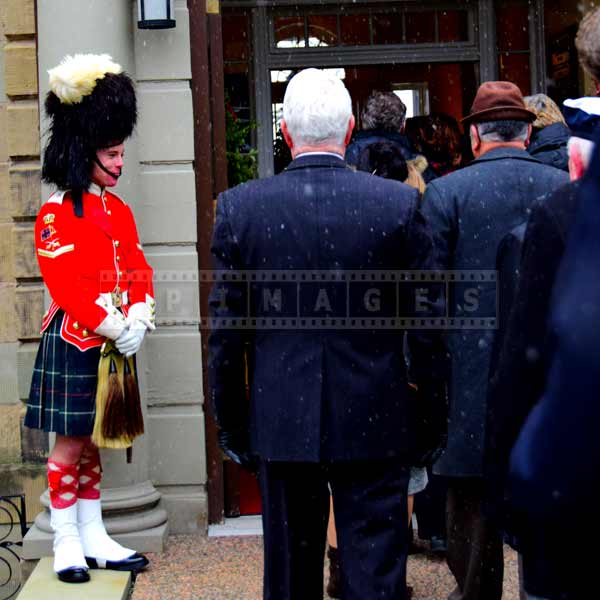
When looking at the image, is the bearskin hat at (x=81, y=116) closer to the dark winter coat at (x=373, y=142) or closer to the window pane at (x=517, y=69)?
the dark winter coat at (x=373, y=142)

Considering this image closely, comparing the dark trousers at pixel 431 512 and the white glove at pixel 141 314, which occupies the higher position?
the white glove at pixel 141 314

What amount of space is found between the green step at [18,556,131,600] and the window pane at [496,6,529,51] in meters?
4.73

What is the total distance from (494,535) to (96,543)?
1.92m

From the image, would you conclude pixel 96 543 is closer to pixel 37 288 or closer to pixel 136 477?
pixel 136 477

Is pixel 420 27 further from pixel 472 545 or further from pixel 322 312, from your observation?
pixel 322 312

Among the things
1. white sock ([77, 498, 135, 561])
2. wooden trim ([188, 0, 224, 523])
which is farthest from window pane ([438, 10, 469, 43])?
white sock ([77, 498, 135, 561])

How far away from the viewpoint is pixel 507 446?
240cm

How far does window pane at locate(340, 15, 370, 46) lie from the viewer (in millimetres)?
8133

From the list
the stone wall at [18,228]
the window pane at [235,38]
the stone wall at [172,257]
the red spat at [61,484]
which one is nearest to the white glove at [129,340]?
the red spat at [61,484]

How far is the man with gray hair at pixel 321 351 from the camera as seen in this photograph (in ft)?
11.4

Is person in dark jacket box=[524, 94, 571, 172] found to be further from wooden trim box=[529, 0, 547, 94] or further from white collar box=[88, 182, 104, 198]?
wooden trim box=[529, 0, 547, 94]

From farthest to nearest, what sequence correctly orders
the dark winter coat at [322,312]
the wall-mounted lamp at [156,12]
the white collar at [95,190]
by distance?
1. the wall-mounted lamp at [156,12]
2. the white collar at [95,190]
3. the dark winter coat at [322,312]

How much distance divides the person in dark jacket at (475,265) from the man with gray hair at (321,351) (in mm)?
862

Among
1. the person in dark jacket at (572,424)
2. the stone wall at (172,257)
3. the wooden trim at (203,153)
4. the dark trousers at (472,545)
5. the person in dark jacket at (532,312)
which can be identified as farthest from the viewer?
the wooden trim at (203,153)
